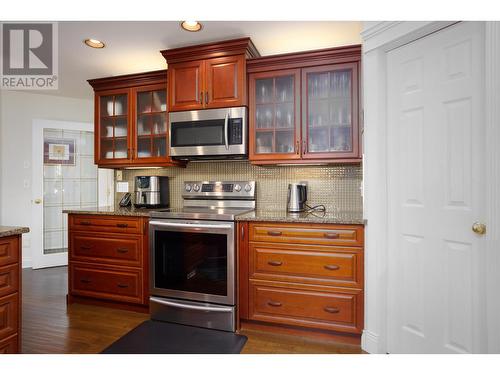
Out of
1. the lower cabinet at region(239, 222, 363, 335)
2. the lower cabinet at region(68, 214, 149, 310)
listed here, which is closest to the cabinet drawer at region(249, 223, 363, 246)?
the lower cabinet at region(239, 222, 363, 335)

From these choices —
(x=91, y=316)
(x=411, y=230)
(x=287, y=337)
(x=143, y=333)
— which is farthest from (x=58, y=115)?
(x=411, y=230)

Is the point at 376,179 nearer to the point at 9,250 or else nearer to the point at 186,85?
the point at 186,85

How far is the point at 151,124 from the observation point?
301 cm

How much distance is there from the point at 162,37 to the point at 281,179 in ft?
5.43

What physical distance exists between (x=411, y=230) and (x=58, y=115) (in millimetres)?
4581

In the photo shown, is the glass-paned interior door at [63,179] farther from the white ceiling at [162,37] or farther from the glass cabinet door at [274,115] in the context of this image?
the glass cabinet door at [274,115]

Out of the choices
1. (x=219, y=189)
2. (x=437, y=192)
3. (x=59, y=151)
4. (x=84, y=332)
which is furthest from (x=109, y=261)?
(x=437, y=192)

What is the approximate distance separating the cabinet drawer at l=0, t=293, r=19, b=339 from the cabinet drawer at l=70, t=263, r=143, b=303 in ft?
3.02

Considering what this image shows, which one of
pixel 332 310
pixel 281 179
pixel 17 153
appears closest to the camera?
pixel 332 310

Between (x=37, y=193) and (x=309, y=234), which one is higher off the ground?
(x=37, y=193)

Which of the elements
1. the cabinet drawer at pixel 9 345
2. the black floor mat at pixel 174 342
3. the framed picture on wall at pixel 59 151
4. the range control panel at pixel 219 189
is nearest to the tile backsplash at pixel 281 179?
the range control panel at pixel 219 189

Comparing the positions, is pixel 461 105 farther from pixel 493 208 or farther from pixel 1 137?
pixel 1 137

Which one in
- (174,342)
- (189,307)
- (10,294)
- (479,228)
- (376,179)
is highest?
(376,179)

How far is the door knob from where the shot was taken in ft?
4.86
